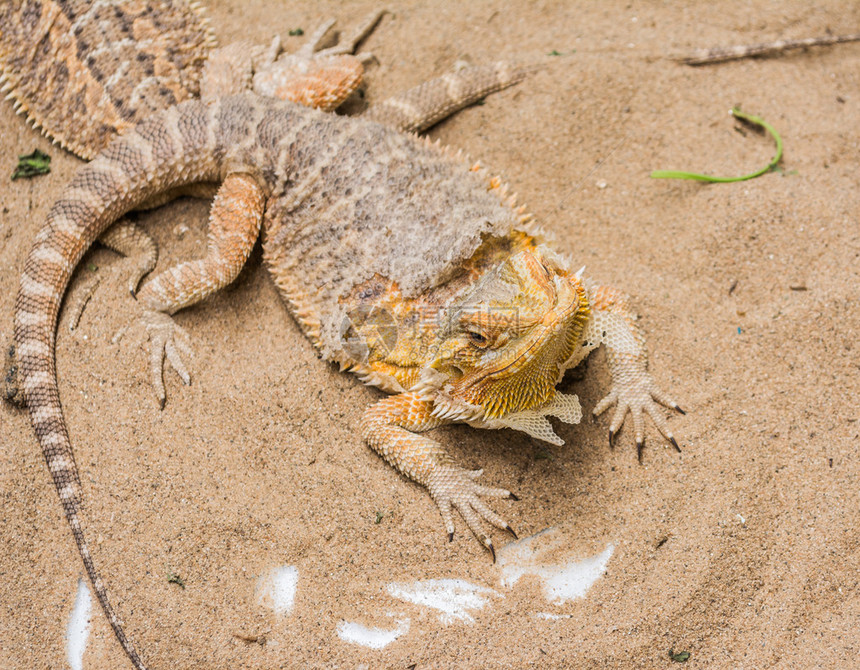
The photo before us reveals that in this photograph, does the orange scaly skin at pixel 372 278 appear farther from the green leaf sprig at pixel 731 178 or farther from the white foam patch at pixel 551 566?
the green leaf sprig at pixel 731 178

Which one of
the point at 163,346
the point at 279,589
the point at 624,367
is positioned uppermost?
the point at 163,346

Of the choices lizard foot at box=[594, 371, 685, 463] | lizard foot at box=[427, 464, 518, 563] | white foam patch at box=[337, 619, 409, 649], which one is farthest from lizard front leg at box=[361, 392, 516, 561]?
lizard foot at box=[594, 371, 685, 463]

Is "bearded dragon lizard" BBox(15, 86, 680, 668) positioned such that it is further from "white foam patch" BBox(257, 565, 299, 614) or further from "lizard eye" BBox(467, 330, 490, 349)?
"white foam patch" BBox(257, 565, 299, 614)

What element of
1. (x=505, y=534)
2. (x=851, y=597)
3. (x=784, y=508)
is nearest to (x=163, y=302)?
(x=505, y=534)

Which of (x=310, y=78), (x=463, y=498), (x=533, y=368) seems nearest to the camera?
(x=533, y=368)

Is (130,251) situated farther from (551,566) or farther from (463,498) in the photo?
(551,566)

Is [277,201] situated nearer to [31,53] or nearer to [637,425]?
[31,53]

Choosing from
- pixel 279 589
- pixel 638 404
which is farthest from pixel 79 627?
pixel 638 404
